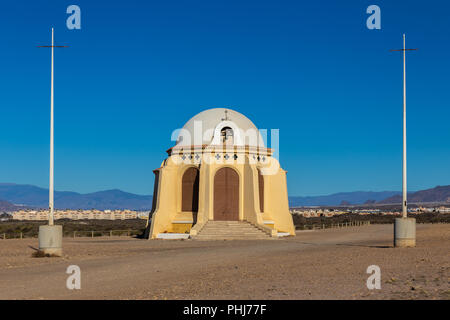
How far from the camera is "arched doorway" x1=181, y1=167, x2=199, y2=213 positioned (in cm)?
3894

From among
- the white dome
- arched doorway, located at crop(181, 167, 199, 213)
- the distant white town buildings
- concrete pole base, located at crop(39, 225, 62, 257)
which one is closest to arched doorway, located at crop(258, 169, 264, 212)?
the white dome

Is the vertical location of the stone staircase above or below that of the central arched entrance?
below

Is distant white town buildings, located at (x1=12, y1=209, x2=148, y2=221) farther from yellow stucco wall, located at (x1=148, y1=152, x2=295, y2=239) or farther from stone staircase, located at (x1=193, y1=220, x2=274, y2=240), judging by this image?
stone staircase, located at (x1=193, y1=220, x2=274, y2=240)

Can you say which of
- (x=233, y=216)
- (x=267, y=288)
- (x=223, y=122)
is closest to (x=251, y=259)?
(x=267, y=288)

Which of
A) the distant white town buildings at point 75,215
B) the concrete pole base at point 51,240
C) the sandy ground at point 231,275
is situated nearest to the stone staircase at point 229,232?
the sandy ground at point 231,275

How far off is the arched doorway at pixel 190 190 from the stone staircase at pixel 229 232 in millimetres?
2913

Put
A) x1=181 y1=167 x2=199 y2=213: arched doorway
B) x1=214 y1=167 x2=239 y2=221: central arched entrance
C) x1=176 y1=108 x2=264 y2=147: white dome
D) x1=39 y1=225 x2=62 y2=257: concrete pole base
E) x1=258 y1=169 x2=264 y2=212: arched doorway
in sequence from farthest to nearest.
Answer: x1=258 y1=169 x2=264 y2=212: arched doorway < x1=176 y1=108 x2=264 y2=147: white dome < x1=181 y1=167 x2=199 y2=213: arched doorway < x1=214 y1=167 x2=239 y2=221: central arched entrance < x1=39 y1=225 x2=62 y2=257: concrete pole base

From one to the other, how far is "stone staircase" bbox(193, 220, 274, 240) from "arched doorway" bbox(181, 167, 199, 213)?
291 cm

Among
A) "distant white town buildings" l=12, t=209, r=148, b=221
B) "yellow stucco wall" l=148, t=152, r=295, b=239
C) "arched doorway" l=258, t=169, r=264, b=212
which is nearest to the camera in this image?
"yellow stucco wall" l=148, t=152, r=295, b=239

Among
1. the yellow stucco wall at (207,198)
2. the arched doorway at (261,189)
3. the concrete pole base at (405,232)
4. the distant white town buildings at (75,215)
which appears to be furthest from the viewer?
the distant white town buildings at (75,215)

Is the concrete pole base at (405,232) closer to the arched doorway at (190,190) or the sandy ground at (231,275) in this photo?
the sandy ground at (231,275)

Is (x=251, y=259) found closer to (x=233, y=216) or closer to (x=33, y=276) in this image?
(x=33, y=276)

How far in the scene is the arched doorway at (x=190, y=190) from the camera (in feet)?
128

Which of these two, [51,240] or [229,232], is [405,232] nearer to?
[229,232]
